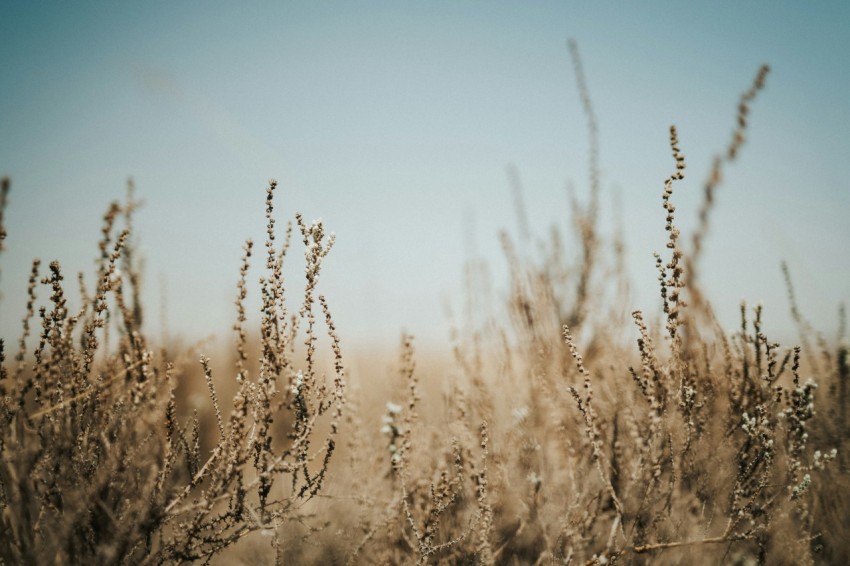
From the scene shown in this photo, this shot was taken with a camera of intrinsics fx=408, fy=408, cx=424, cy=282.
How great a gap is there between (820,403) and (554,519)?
1783 millimetres

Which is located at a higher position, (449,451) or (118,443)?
(118,443)

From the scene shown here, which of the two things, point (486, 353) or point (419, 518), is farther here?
point (486, 353)

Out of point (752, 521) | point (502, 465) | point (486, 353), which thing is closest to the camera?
point (752, 521)

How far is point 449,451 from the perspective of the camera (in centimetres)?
254

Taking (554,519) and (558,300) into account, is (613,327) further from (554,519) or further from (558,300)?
(554,519)

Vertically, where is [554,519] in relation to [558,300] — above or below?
below

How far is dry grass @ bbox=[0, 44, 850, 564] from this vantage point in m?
1.46

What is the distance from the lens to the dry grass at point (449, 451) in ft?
4.80

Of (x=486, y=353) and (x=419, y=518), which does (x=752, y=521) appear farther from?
(x=486, y=353)

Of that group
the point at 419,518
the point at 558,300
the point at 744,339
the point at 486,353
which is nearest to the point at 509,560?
the point at 419,518

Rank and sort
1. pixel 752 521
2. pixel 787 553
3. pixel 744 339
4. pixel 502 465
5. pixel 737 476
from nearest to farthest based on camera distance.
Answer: pixel 752 521 → pixel 787 553 → pixel 737 476 → pixel 744 339 → pixel 502 465

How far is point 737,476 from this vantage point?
1925 mm

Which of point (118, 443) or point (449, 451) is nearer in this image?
point (118, 443)

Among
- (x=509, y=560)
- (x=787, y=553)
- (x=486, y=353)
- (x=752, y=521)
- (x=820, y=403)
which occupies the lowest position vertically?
(x=509, y=560)
